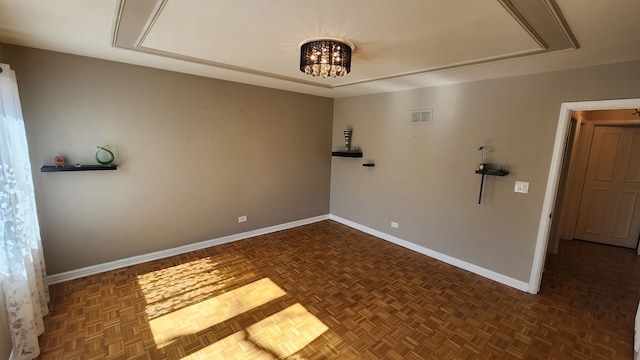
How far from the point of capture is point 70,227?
2.81 metres

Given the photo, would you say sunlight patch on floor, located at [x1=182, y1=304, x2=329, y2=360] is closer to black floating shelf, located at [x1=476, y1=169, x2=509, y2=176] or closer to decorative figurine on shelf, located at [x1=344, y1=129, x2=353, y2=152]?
black floating shelf, located at [x1=476, y1=169, x2=509, y2=176]

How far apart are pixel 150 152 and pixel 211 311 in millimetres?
2029

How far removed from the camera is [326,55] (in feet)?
6.64

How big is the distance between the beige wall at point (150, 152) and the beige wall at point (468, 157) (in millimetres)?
1465

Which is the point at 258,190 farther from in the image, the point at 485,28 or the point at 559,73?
the point at 559,73

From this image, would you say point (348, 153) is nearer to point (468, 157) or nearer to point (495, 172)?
point (468, 157)

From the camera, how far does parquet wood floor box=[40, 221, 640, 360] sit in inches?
81.0

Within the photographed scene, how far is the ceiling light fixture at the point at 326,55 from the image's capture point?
6.61 ft

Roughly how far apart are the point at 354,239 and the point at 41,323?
3562 mm

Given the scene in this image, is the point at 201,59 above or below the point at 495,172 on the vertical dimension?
above

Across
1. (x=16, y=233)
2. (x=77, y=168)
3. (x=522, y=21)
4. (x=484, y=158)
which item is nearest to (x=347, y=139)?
(x=484, y=158)

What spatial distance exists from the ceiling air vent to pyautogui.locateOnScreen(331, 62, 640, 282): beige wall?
2.6 inches

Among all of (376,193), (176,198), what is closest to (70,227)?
(176,198)

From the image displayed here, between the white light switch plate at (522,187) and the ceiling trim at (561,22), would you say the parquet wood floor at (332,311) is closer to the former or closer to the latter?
the white light switch plate at (522,187)
